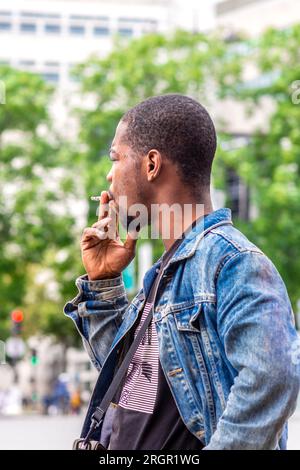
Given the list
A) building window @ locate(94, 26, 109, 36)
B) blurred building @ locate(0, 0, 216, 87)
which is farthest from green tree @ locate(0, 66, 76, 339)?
building window @ locate(94, 26, 109, 36)

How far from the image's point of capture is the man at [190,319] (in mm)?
2211

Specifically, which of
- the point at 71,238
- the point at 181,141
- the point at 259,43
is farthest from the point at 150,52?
the point at 181,141

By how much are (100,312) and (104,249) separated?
0.57 feet

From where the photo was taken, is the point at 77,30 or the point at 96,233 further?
the point at 77,30

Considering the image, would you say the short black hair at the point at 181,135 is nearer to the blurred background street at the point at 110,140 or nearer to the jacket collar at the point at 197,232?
the jacket collar at the point at 197,232

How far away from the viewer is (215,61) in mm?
30344

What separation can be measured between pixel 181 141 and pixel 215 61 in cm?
2824

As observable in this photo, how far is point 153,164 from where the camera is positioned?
8.49 ft

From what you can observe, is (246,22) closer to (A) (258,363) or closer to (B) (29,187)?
(B) (29,187)

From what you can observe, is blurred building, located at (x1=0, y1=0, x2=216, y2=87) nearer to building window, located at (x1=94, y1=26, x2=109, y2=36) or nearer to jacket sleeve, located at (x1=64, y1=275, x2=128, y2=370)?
building window, located at (x1=94, y1=26, x2=109, y2=36)

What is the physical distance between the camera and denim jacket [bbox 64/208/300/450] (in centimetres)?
220

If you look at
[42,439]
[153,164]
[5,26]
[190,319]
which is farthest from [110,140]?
[5,26]

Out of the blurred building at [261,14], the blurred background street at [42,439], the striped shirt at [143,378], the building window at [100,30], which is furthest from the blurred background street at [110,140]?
the building window at [100,30]

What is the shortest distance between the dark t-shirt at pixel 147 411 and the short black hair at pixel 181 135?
7.2 inches
